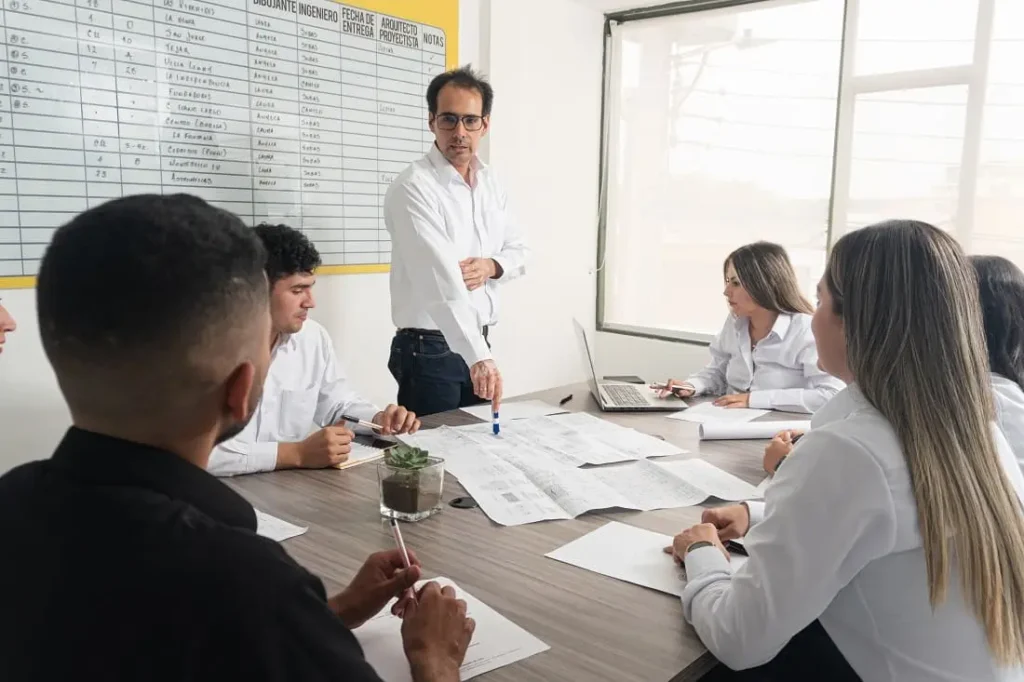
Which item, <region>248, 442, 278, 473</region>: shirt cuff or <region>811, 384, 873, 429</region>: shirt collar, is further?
<region>248, 442, 278, 473</region>: shirt cuff

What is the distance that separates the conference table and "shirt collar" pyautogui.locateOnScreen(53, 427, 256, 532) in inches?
17.2

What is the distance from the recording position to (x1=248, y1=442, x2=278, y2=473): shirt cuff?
5.61 feet

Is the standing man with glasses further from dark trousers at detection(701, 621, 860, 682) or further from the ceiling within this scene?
the ceiling

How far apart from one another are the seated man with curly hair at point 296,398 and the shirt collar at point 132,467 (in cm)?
101

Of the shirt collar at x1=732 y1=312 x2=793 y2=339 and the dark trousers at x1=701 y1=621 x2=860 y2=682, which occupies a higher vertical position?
→ the shirt collar at x1=732 y1=312 x2=793 y2=339

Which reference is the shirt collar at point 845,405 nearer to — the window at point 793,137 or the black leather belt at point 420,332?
the black leather belt at point 420,332

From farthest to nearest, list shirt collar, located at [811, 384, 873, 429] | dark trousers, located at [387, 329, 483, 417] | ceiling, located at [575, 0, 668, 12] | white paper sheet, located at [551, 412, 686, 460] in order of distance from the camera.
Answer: ceiling, located at [575, 0, 668, 12] → dark trousers, located at [387, 329, 483, 417] → white paper sheet, located at [551, 412, 686, 460] → shirt collar, located at [811, 384, 873, 429]

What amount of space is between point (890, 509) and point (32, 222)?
2.37 m

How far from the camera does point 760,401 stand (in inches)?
97.6

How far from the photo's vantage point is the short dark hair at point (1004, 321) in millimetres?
1507

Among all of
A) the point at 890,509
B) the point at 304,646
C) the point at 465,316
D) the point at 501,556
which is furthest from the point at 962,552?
the point at 465,316

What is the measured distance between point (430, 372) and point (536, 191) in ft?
5.57

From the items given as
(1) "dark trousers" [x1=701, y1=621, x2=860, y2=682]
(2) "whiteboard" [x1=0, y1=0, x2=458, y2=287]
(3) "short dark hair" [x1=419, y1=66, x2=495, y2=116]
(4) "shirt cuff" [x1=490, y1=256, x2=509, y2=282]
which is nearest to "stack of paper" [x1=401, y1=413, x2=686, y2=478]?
(1) "dark trousers" [x1=701, y1=621, x2=860, y2=682]

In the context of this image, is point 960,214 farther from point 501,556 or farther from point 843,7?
point 501,556
